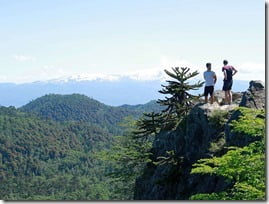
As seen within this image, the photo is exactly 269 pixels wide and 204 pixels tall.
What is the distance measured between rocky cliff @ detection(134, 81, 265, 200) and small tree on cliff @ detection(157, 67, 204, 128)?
1.15m

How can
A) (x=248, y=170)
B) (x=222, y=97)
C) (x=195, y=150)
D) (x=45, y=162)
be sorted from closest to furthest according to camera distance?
(x=248, y=170), (x=195, y=150), (x=222, y=97), (x=45, y=162)

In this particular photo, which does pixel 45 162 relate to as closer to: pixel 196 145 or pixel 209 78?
pixel 196 145

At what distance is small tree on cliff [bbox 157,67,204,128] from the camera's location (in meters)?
19.0

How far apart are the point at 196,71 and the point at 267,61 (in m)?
10.4

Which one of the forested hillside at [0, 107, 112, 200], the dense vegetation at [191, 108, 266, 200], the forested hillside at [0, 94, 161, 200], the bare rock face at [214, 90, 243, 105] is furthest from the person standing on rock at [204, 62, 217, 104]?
the forested hillside at [0, 107, 112, 200]

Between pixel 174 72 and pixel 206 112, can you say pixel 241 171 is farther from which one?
pixel 174 72

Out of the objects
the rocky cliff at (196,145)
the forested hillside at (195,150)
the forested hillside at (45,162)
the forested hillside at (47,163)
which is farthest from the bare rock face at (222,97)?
the forested hillside at (45,162)

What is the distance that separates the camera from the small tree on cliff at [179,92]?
1895 centimetres

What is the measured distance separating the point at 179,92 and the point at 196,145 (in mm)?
3832

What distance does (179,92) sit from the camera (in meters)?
19.5

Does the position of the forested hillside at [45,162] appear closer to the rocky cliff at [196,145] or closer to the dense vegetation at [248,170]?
the rocky cliff at [196,145]

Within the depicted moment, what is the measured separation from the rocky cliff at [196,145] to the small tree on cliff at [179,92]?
3.78 feet

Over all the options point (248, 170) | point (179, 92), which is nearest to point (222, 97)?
point (179, 92)

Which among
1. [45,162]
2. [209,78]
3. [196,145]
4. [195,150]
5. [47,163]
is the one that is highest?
[209,78]
